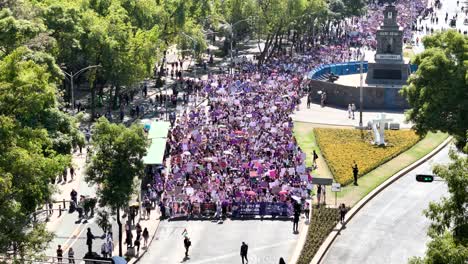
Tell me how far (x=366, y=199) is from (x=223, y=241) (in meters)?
10.7

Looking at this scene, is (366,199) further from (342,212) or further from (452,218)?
(452,218)

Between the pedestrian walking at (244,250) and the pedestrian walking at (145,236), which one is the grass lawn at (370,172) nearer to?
the pedestrian walking at (244,250)

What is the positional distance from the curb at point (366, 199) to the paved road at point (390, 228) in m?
0.24

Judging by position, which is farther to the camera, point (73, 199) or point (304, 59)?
point (304, 59)

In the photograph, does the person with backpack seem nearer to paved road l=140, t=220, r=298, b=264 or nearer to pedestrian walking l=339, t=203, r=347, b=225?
pedestrian walking l=339, t=203, r=347, b=225

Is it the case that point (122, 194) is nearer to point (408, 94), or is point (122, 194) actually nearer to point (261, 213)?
point (261, 213)

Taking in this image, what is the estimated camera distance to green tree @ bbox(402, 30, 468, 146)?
51812mm

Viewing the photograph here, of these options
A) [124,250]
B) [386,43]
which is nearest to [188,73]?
[386,43]

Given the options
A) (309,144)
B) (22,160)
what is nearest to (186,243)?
(22,160)

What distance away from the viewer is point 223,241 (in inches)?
1860

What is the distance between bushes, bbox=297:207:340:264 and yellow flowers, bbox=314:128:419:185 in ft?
20.2

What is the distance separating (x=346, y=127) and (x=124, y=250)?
100ft

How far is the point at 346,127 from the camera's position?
237 ft

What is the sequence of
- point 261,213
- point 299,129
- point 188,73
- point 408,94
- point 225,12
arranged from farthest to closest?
point 225,12, point 188,73, point 299,129, point 408,94, point 261,213
